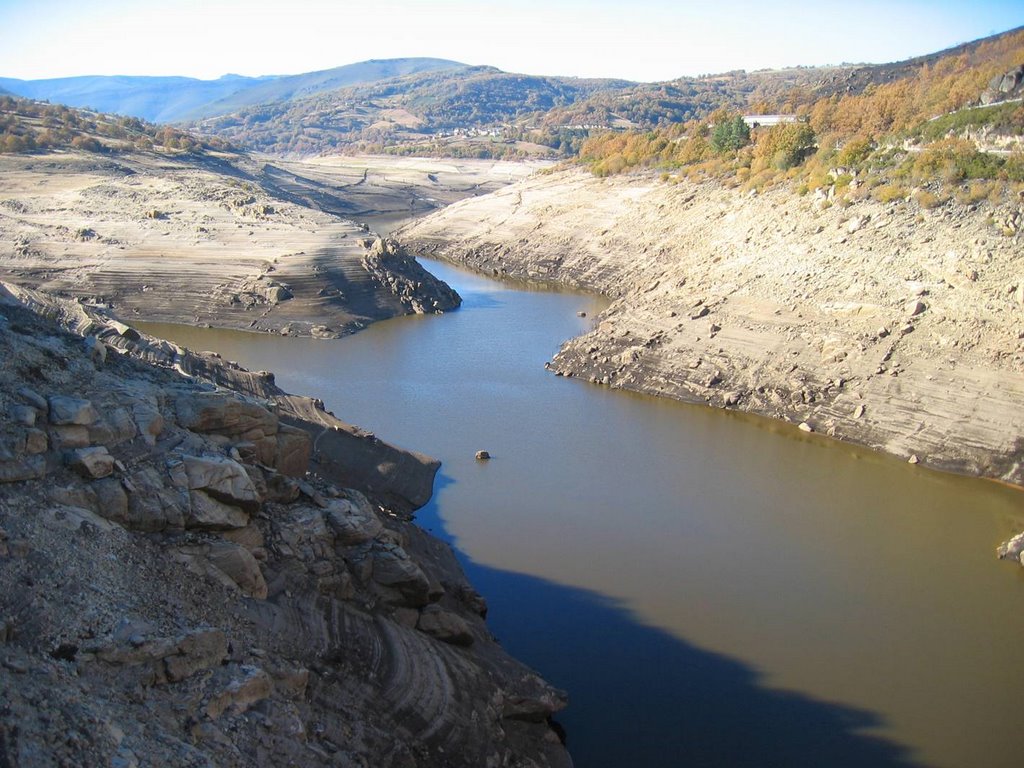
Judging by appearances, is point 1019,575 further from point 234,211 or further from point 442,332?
point 234,211

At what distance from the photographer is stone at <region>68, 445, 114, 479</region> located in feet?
28.0

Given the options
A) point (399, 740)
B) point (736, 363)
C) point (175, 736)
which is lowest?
point (399, 740)

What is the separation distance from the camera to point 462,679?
9695 mm

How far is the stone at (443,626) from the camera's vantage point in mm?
10453

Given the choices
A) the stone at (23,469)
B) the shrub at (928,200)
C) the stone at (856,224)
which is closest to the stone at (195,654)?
the stone at (23,469)

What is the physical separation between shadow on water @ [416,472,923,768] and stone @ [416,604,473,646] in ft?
5.22

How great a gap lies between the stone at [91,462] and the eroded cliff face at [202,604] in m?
0.02

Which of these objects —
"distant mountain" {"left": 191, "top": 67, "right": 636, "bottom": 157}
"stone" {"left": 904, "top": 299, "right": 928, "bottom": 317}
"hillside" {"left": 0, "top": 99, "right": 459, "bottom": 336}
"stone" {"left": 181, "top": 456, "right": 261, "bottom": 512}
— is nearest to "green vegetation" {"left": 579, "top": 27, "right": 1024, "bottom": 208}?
"stone" {"left": 904, "top": 299, "right": 928, "bottom": 317}

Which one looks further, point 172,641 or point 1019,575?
point 1019,575

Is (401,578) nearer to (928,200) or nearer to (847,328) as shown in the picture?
(847,328)

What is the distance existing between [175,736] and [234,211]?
34.7 meters

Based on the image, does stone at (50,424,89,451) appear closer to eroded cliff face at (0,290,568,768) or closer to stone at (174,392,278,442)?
eroded cliff face at (0,290,568,768)

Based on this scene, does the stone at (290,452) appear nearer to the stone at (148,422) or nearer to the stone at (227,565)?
the stone at (148,422)

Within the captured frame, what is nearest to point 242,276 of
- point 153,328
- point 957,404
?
point 153,328
